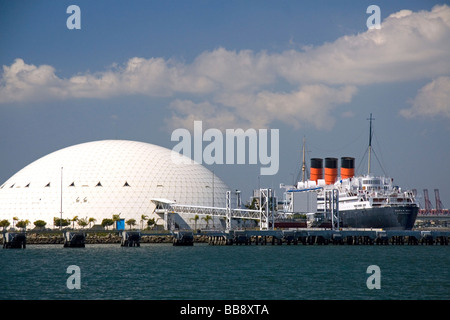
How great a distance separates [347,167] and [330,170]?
506 centimetres

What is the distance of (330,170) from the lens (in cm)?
17125

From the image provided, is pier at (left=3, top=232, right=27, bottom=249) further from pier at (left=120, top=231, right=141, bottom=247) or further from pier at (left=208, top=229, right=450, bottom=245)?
pier at (left=208, top=229, right=450, bottom=245)

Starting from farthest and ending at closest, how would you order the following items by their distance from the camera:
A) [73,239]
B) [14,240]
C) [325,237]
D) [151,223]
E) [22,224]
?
[22,224] < [151,223] < [325,237] < [73,239] < [14,240]

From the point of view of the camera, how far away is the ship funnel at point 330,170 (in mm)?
171113

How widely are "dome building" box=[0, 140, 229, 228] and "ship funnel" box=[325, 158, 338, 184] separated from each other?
25.3 metres

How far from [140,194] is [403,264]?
258 ft

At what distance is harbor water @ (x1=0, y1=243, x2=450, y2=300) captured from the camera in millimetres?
54844

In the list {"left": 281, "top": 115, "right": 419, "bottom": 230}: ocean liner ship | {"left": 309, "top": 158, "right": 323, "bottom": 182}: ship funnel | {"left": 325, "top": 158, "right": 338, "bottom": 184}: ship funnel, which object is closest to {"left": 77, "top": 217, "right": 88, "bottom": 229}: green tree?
{"left": 281, "top": 115, "right": 419, "bottom": 230}: ocean liner ship

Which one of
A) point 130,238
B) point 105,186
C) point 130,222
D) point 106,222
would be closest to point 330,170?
point 130,222

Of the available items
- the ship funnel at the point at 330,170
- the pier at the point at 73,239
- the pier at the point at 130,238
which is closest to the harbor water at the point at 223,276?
the pier at the point at 73,239

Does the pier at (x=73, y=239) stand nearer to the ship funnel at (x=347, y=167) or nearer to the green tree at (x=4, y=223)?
the green tree at (x=4, y=223)

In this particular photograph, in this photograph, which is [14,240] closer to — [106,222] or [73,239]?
[73,239]
